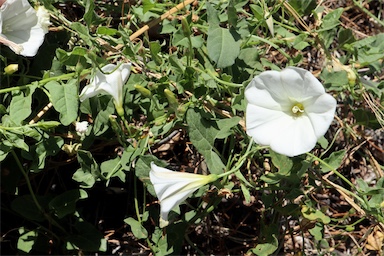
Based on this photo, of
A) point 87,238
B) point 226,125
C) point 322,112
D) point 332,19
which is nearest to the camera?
point 322,112

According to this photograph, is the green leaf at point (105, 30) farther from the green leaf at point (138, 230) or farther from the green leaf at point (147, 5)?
the green leaf at point (138, 230)

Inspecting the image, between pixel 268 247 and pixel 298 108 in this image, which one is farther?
pixel 268 247

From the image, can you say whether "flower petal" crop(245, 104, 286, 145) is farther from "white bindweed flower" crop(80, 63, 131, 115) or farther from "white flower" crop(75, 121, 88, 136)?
"white flower" crop(75, 121, 88, 136)

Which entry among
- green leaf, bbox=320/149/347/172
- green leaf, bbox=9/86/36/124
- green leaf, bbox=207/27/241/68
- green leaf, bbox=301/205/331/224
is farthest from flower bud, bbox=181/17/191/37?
green leaf, bbox=301/205/331/224

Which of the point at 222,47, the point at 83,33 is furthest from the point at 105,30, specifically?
the point at 222,47

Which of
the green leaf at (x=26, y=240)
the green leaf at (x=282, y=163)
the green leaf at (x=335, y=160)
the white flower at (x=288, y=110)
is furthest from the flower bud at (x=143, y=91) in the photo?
the green leaf at (x=26, y=240)

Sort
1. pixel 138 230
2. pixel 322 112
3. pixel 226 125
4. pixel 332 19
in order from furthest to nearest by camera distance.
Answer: pixel 332 19 → pixel 138 230 → pixel 226 125 → pixel 322 112

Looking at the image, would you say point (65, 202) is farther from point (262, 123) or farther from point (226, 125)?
point (262, 123)
